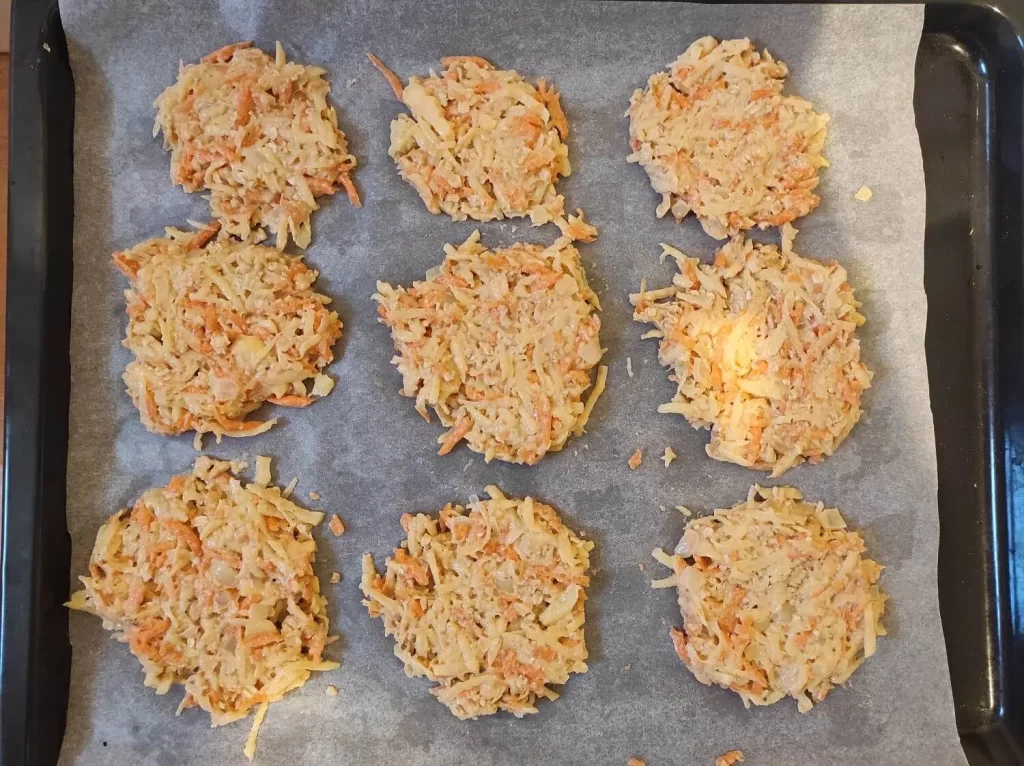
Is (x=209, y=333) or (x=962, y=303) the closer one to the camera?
(x=209, y=333)

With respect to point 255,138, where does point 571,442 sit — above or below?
below

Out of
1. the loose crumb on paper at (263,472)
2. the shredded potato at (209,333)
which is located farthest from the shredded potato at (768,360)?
the loose crumb on paper at (263,472)

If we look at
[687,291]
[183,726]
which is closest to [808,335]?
[687,291]

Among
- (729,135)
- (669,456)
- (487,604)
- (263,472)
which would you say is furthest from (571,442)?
(729,135)

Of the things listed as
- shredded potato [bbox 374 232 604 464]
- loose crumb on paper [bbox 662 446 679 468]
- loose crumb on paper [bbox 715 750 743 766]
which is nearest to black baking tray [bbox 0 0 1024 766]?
loose crumb on paper [bbox 715 750 743 766]

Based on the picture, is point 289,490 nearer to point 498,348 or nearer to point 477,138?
point 498,348

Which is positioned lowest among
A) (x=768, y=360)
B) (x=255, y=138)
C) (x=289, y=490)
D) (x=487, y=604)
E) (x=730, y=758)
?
(x=730, y=758)

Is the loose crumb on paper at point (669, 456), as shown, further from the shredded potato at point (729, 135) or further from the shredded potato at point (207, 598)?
the shredded potato at point (207, 598)
